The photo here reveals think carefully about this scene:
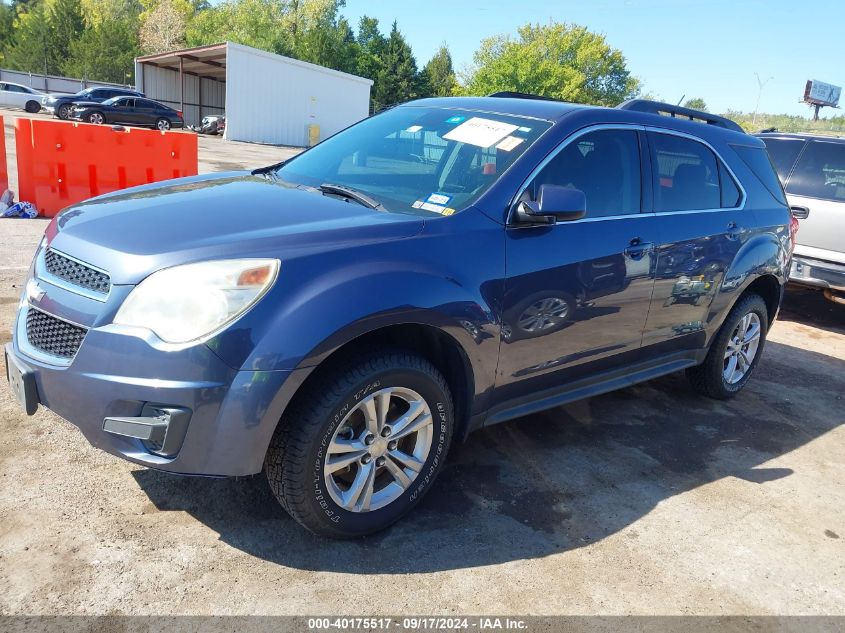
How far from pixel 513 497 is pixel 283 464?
1.26m

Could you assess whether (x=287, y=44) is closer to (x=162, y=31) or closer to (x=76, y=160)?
(x=162, y=31)

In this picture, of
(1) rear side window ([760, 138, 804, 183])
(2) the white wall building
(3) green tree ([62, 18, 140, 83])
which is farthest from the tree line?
(1) rear side window ([760, 138, 804, 183])

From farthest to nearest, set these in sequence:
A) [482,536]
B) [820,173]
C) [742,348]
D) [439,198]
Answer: [820,173] < [742,348] < [439,198] < [482,536]

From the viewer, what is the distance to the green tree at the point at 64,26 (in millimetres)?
53406

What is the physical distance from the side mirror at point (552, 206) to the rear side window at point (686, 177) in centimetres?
99

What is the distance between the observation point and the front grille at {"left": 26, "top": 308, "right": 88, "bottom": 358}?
2402 mm

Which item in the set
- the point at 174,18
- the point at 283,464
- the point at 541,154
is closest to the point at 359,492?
the point at 283,464

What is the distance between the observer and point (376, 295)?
2.48 m

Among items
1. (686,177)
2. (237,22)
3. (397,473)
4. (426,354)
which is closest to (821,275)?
(686,177)

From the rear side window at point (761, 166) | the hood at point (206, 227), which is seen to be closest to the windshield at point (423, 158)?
the hood at point (206, 227)

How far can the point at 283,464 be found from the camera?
8.06ft

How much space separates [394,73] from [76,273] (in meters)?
61.7

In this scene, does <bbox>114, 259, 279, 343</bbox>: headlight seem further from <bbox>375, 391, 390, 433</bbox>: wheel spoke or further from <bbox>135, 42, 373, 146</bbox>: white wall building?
<bbox>135, 42, 373, 146</bbox>: white wall building

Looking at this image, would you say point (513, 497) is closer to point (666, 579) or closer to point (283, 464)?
point (666, 579)
